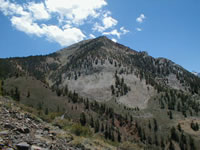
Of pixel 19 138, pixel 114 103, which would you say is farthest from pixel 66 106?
pixel 19 138

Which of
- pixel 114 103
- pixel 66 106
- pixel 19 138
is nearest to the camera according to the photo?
pixel 19 138

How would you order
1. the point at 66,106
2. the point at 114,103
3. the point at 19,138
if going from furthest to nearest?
the point at 114,103
the point at 66,106
the point at 19,138

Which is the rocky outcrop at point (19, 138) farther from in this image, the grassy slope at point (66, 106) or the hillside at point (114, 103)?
the grassy slope at point (66, 106)

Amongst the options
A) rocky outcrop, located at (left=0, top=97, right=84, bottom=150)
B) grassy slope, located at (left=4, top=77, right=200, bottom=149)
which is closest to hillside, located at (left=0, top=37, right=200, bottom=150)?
grassy slope, located at (left=4, top=77, right=200, bottom=149)

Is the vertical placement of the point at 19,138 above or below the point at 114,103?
above

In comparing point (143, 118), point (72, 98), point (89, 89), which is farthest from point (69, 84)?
point (143, 118)

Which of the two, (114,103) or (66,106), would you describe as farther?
(114,103)

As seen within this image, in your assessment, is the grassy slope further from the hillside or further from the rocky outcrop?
the rocky outcrop

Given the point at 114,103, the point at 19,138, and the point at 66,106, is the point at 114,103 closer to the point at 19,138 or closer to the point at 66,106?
the point at 66,106

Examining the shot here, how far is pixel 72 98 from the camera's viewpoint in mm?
83562

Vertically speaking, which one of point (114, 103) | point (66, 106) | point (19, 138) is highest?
point (19, 138)

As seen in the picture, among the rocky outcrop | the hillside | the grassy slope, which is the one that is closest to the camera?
the rocky outcrop

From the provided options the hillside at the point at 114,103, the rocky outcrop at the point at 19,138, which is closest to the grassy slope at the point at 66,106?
the hillside at the point at 114,103

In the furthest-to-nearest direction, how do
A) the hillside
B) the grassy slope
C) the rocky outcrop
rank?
the grassy slope
the hillside
the rocky outcrop
